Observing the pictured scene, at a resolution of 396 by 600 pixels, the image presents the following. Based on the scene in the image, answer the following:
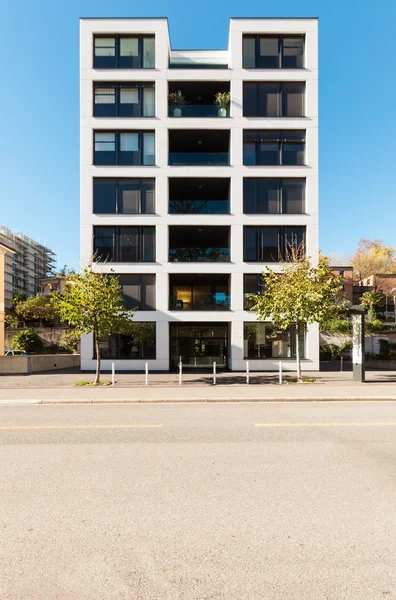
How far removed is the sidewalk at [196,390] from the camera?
1241 centimetres

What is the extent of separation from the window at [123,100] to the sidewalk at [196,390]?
62.8ft

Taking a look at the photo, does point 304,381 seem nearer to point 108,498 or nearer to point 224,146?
point 108,498

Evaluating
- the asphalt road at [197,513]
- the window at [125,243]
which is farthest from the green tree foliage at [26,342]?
the asphalt road at [197,513]

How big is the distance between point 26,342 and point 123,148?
22516mm

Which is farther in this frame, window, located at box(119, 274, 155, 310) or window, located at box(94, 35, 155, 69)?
window, located at box(94, 35, 155, 69)

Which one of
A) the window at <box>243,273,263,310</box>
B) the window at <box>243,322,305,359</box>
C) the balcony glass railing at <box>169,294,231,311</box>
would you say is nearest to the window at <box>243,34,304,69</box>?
the window at <box>243,273,263,310</box>

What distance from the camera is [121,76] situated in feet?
77.8

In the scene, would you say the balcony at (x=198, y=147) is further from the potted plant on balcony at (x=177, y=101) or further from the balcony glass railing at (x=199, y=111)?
the potted plant on balcony at (x=177, y=101)

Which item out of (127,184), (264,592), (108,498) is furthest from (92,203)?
(264,592)

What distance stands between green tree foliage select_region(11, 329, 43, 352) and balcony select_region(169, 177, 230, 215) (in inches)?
848

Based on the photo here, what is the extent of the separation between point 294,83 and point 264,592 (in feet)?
94.7

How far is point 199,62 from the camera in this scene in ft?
85.1

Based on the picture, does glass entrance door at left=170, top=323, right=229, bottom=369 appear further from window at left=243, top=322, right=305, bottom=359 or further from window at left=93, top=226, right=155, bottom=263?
window at left=93, top=226, right=155, bottom=263

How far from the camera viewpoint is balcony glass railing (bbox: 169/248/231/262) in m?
23.8
